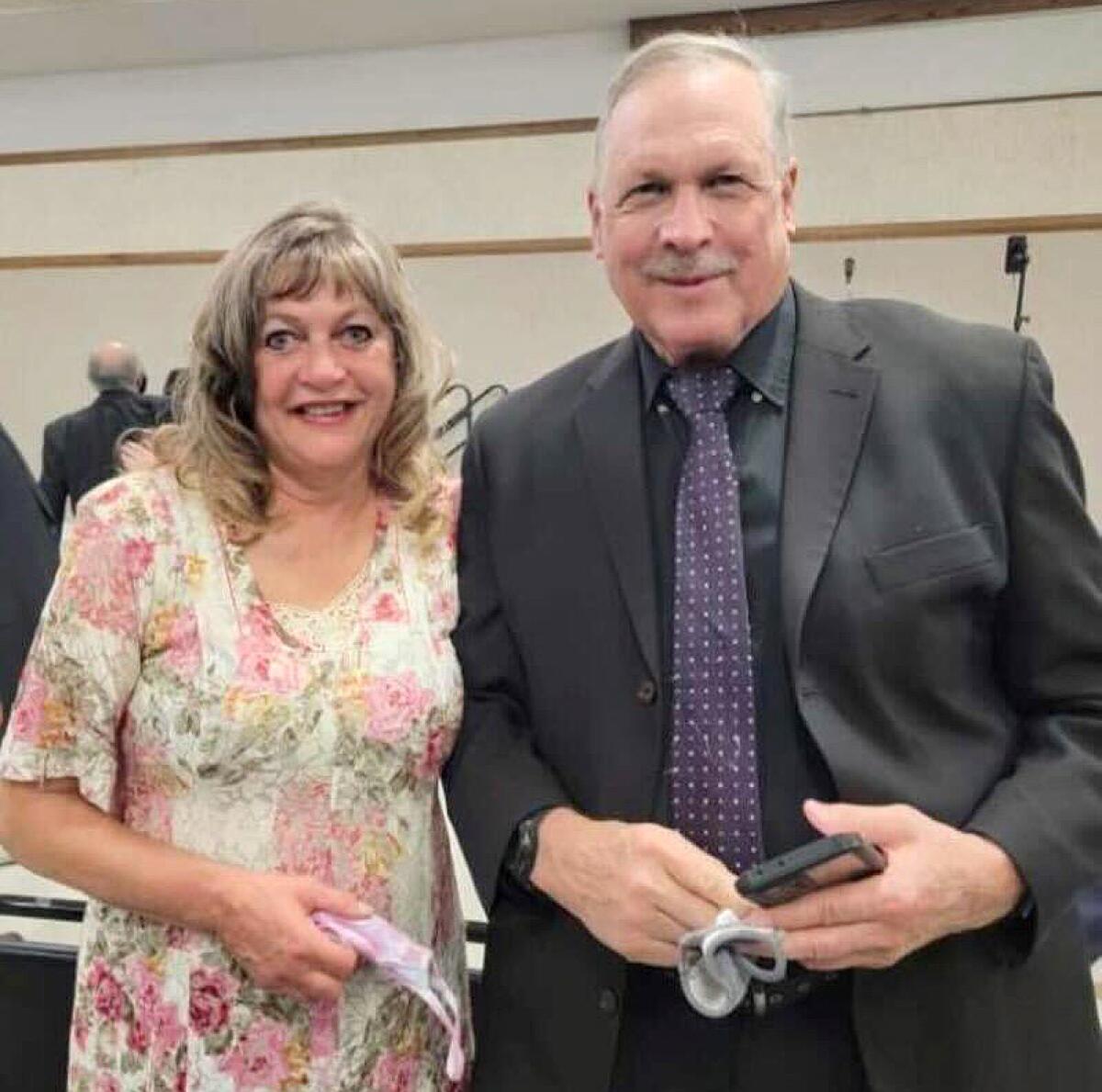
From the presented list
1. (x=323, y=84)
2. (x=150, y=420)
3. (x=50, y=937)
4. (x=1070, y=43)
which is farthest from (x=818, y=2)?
(x=50, y=937)

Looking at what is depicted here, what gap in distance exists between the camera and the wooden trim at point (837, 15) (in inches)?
194

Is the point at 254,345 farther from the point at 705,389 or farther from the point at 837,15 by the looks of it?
the point at 837,15

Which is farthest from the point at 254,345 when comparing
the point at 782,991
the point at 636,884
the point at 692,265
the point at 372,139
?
the point at 372,139

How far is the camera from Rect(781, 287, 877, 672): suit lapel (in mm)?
1120

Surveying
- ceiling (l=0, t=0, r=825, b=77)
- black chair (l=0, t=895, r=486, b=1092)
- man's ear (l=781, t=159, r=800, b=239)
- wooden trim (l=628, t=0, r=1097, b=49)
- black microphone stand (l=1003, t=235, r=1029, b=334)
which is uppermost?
ceiling (l=0, t=0, r=825, b=77)

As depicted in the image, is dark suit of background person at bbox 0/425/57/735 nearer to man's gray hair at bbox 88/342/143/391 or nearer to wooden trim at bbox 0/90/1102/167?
man's gray hair at bbox 88/342/143/391

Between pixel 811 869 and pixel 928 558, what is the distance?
13.0 inches

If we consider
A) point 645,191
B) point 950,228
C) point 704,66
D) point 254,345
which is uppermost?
point 950,228

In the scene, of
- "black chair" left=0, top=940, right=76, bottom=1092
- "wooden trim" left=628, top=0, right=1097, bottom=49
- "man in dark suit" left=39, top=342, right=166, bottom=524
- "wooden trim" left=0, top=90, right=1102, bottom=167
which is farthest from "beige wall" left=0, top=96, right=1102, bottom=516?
"black chair" left=0, top=940, right=76, bottom=1092

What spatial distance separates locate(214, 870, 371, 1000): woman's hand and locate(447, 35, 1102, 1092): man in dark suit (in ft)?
0.55

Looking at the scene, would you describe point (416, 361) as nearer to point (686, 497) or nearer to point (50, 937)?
point (686, 497)

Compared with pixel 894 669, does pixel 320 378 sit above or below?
above

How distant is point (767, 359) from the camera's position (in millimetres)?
1229

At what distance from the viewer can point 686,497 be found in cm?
119
